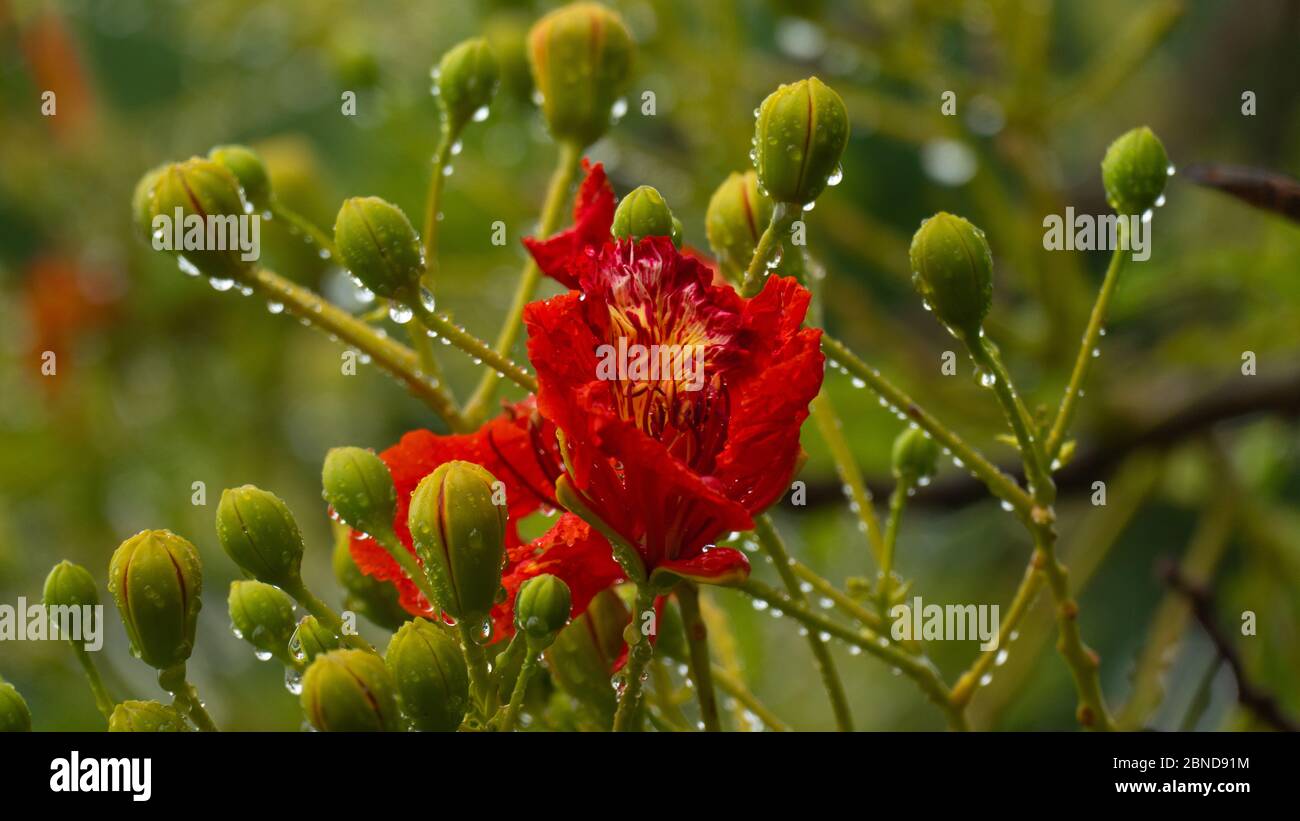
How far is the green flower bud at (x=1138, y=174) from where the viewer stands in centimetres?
129

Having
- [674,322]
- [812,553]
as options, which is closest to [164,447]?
[812,553]

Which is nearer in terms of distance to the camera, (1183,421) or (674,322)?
(674,322)

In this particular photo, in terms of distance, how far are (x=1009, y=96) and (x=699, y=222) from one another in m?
0.78

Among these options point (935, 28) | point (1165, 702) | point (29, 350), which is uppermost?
point (935, 28)

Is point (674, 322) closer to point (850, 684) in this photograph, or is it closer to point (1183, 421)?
point (1183, 421)

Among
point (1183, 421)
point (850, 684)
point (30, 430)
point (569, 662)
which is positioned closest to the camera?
point (569, 662)

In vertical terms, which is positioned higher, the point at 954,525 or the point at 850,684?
the point at 954,525

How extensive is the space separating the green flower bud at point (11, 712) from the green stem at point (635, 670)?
452 millimetres

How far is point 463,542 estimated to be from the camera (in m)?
1.07

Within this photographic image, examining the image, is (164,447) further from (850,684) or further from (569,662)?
(569,662)

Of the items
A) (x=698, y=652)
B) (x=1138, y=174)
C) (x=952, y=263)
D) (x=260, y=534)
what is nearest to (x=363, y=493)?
(x=260, y=534)

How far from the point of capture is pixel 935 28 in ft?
8.29
